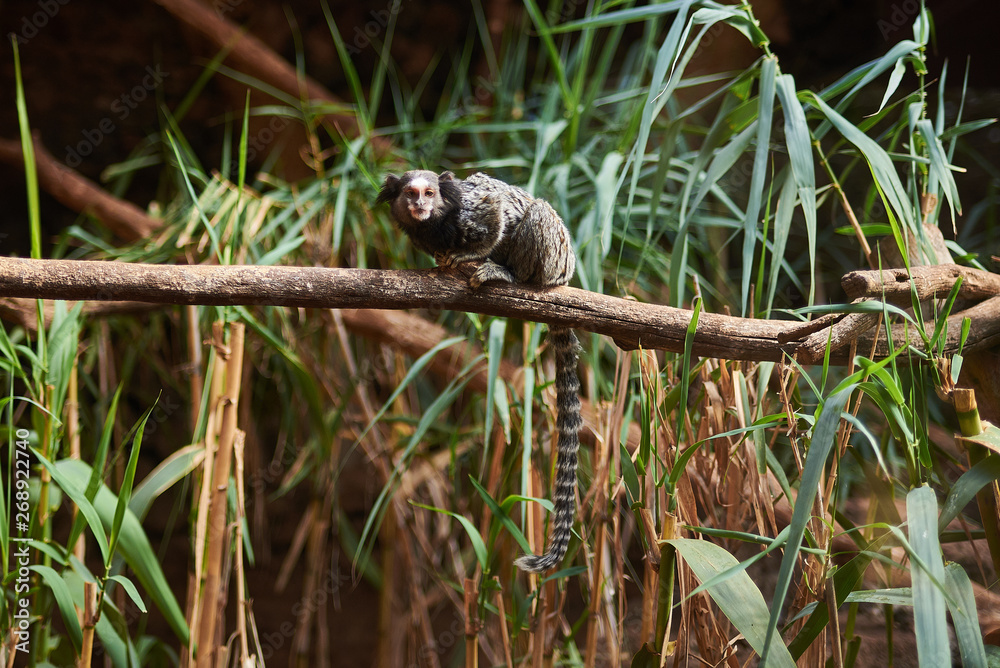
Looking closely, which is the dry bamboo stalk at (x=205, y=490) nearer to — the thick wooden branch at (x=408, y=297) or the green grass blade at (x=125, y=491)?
the green grass blade at (x=125, y=491)

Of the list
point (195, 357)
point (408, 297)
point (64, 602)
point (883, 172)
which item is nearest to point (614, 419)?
point (408, 297)

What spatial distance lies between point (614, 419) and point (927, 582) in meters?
0.61

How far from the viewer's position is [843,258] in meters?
2.89

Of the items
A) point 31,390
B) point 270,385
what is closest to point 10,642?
point 31,390

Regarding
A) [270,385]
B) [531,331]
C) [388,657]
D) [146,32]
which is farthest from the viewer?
[146,32]

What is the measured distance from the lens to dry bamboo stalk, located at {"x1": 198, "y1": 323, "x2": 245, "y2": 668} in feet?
4.84

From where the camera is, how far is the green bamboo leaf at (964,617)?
873mm

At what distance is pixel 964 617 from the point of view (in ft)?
3.00

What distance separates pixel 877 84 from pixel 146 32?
12.4 feet

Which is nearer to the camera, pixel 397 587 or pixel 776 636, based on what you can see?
pixel 776 636

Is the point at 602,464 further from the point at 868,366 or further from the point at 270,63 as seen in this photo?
the point at 270,63
